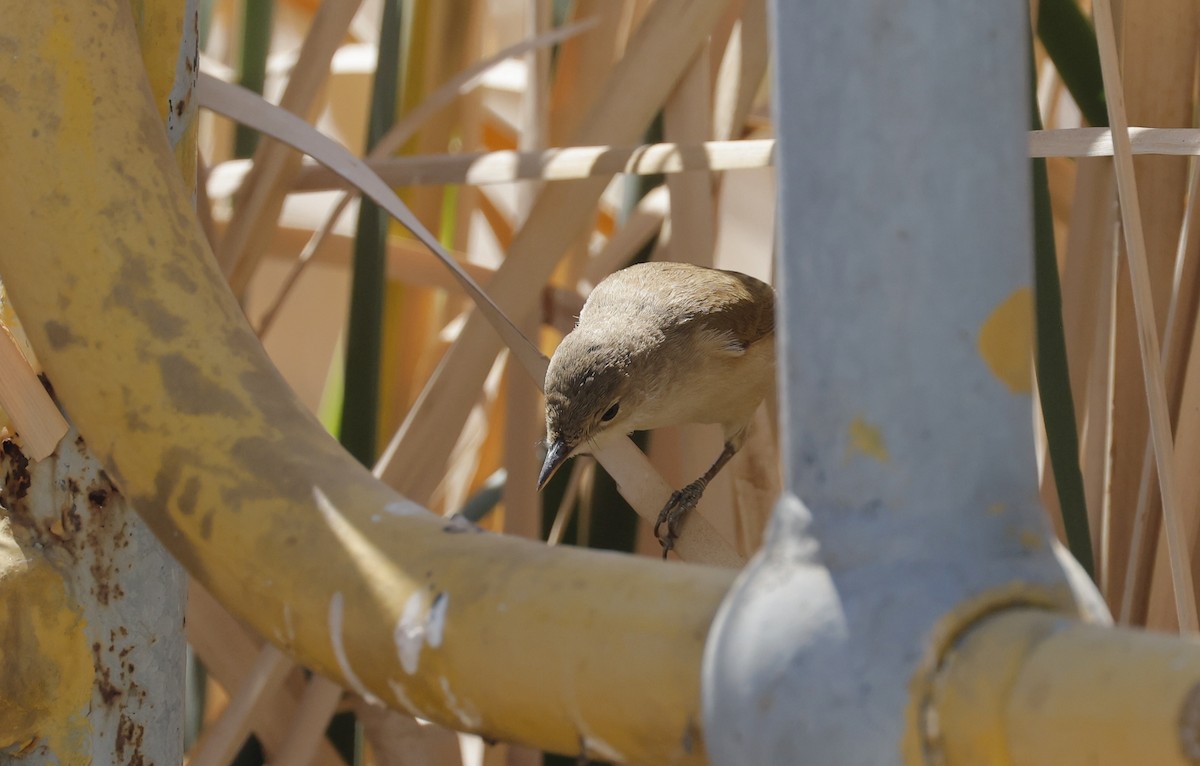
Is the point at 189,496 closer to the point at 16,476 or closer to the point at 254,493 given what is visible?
the point at 254,493

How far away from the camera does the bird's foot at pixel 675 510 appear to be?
3.55 ft

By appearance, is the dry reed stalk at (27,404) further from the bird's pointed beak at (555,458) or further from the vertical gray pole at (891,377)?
the bird's pointed beak at (555,458)

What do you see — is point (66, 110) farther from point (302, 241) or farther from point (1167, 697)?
point (302, 241)

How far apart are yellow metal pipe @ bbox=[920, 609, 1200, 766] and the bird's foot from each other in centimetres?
70

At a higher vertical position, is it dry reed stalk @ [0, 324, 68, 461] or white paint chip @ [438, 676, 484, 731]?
dry reed stalk @ [0, 324, 68, 461]

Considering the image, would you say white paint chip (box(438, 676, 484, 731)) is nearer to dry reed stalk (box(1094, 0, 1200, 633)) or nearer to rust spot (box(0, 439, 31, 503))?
rust spot (box(0, 439, 31, 503))

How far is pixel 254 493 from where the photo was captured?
0.47 meters

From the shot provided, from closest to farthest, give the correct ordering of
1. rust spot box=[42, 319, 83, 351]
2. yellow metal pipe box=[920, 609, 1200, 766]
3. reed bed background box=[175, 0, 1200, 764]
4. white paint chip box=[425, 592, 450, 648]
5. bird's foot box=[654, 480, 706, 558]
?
yellow metal pipe box=[920, 609, 1200, 766] → white paint chip box=[425, 592, 450, 648] → rust spot box=[42, 319, 83, 351] → reed bed background box=[175, 0, 1200, 764] → bird's foot box=[654, 480, 706, 558]

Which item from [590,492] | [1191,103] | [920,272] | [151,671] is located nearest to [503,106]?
[590,492]

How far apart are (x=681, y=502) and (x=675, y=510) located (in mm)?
39

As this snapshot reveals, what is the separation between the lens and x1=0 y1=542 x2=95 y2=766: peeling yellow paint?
62 centimetres

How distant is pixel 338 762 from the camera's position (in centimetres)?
140

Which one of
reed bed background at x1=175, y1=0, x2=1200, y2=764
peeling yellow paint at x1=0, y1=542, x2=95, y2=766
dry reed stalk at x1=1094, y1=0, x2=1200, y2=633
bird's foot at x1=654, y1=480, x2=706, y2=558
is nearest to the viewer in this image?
peeling yellow paint at x1=0, y1=542, x2=95, y2=766

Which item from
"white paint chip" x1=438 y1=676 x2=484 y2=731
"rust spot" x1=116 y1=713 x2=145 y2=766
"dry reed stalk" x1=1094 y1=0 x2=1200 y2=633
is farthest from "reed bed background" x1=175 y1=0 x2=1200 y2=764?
"white paint chip" x1=438 y1=676 x2=484 y2=731
